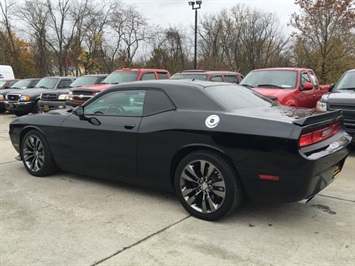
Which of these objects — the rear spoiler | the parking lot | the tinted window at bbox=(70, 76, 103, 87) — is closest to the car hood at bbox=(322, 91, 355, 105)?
the parking lot

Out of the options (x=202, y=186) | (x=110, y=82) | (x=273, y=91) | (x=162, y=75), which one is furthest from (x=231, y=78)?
(x=202, y=186)

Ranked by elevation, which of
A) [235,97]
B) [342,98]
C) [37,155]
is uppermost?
[235,97]

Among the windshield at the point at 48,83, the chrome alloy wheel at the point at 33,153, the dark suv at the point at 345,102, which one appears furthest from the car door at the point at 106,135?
the windshield at the point at 48,83

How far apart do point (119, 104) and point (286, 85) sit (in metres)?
5.26

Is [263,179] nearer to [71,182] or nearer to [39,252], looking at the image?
[39,252]

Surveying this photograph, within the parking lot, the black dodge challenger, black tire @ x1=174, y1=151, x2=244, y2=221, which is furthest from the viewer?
black tire @ x1=174, y1=151, x2=244, y2=221

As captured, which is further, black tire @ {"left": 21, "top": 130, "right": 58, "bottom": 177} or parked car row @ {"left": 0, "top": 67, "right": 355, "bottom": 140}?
parked car row @ {"left": 0, "top": 67, "right": 355, "bottom": 140}

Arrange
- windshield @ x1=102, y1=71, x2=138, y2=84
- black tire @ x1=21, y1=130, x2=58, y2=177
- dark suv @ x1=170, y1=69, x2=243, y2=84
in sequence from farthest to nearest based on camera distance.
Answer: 1. dark suv @ x1=170, y1=69, x2=243, y2=84
2. windshield @ x1=102, y1=71, x2=138, y2=84
3. black tire @ x1=21, y1=130, x2=58, y2=177

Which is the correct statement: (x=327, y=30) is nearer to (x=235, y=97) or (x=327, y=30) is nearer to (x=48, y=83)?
(x=48, y=83)

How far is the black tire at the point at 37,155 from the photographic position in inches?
213

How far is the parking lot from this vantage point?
3.10 m

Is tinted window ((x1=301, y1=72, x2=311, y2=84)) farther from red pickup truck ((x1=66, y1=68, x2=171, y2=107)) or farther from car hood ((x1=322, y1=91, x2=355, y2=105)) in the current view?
red pickup truck ((x1=66, y1=68, x2=171, y2=107))

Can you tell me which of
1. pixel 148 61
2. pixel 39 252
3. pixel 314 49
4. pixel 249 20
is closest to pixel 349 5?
pixel 314 49

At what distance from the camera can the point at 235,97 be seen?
442cm
